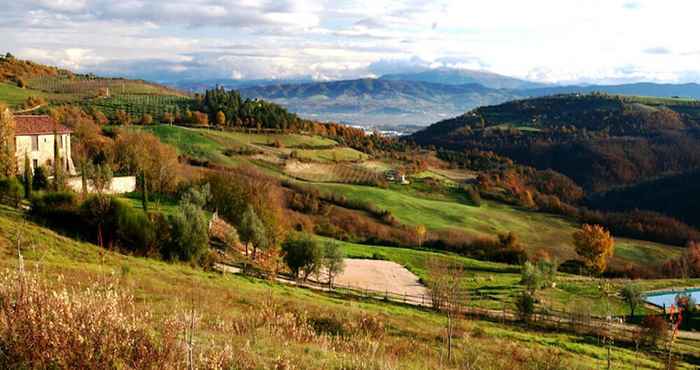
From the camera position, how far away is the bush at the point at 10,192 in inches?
1467

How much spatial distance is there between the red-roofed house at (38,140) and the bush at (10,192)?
1220 cm

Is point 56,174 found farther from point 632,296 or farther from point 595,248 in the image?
point 595,248

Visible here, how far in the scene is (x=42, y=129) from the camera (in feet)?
175

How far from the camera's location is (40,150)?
175ft

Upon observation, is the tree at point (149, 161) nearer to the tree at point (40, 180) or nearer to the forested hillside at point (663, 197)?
the tree at point (40, 180)

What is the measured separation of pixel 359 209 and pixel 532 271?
1548 inches

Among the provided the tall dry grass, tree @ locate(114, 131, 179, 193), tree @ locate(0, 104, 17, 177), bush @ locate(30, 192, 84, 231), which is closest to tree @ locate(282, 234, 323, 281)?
bush @ locate(30, 192, 84, 231)

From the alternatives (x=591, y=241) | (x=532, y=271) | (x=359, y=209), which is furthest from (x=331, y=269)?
(x=359, y=209)

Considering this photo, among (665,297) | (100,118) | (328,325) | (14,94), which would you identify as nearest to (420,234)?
(665,297)

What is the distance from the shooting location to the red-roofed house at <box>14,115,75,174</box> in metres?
51.2

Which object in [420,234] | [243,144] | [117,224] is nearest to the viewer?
[117,224]

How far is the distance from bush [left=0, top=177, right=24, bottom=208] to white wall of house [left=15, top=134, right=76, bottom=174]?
37.3 ft

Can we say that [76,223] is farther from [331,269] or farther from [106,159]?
[106,159]

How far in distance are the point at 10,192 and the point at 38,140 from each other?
17115 mm
